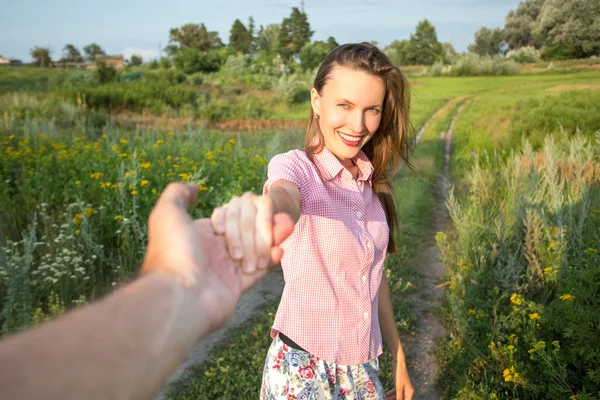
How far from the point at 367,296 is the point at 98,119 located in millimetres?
11976

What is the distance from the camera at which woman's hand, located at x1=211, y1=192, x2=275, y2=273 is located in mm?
775

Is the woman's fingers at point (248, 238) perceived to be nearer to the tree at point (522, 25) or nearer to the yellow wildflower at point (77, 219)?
the yellow wildflower at point (77, 219)

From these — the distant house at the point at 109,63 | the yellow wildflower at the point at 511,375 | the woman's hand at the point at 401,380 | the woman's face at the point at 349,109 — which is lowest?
the yellow wildflower at the point at 511,375

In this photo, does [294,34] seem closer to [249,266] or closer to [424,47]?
[424,47]

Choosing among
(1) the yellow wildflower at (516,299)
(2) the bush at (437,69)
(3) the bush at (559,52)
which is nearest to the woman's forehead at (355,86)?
(1) the yellow wildflower at (516,299)

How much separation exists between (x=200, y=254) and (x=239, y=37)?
36394 mm

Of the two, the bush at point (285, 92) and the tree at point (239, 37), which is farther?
the tree at point (239, 37)

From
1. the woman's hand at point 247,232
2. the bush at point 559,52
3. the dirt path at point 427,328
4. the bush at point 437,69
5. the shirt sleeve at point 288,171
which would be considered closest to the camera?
the woman's hand at point 247,232

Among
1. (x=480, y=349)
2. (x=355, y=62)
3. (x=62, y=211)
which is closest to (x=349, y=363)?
(x=355, y=62)

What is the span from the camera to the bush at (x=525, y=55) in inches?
277

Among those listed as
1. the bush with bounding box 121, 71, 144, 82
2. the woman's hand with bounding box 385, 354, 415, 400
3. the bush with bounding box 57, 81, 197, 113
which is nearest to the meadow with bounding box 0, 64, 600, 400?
the woman's hand with bounding box 385, 354, 415, 400

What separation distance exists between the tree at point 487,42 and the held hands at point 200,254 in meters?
9.01

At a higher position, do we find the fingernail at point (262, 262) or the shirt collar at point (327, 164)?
the shirt collar at point (327, 164)

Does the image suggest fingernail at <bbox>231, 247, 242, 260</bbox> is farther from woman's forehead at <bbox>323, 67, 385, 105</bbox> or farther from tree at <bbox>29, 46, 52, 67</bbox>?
tree at <bbox>29, 46, 52, 67</bbox>
